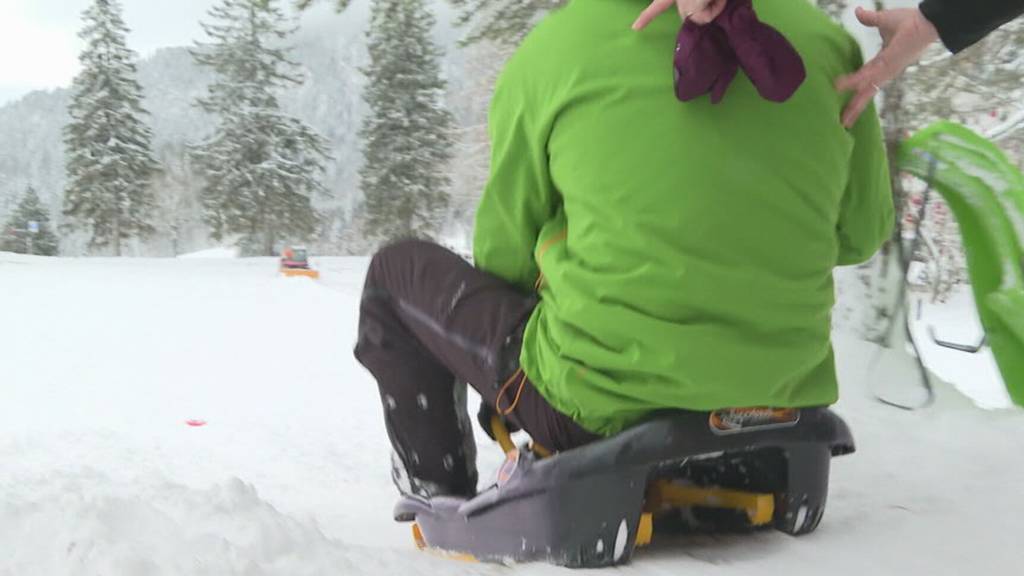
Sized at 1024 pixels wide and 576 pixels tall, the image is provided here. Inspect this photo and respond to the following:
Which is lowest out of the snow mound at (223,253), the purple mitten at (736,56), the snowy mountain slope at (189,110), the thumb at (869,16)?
the snow mound at (223,253)

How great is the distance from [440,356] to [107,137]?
101 feet

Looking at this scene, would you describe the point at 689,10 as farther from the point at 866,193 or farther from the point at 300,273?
the point at 300,273

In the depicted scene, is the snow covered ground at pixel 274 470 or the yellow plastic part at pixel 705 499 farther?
the yellow plastic part at pixel 705 499

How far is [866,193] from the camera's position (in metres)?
1.63

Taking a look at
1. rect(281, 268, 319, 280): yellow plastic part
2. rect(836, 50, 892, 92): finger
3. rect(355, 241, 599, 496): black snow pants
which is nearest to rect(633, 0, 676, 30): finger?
rect(836, 50, 892, 92): finger

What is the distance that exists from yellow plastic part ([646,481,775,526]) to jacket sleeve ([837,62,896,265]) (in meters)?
0.58

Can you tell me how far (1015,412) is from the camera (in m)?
2.87

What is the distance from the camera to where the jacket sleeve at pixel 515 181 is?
60.0 inches

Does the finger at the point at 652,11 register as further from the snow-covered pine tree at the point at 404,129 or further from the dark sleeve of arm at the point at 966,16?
the snow-covered pine tree at the point at 404,129

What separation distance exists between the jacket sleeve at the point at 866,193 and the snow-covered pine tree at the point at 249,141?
98.7 feet

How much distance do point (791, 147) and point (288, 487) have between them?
96.5 inches

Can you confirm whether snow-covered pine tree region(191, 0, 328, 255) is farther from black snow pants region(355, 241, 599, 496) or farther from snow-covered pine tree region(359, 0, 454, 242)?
black snow pants region(355, 241, 599, 496)

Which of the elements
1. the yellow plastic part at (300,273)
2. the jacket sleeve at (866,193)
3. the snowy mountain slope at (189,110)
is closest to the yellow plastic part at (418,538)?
the jacket sleeve at (866,193)

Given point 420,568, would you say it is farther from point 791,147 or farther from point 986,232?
point 986,232
